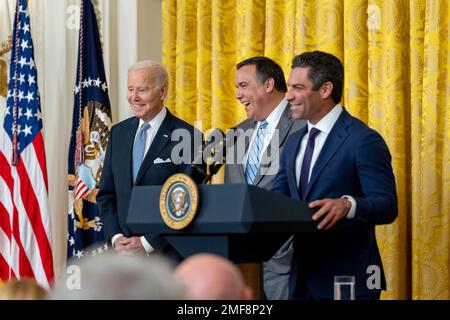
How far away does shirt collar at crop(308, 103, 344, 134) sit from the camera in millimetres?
3396

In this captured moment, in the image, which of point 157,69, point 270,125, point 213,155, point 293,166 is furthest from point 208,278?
point 157,69

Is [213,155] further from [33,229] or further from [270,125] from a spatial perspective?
[33,229]

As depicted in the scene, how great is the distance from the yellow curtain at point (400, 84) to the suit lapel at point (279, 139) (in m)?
0.86

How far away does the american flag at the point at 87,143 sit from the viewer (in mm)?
5641

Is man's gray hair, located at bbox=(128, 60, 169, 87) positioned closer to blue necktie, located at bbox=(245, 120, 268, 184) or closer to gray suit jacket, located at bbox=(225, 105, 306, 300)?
gray suit jacket, located at bbox=(225, 105, 306, 300)

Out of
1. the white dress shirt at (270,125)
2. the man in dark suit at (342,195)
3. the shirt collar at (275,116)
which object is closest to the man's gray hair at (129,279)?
the man in dark suit at (342,195)

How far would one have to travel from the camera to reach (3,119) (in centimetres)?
598

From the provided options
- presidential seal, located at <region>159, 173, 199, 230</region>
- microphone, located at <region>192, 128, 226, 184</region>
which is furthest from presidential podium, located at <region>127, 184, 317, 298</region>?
microphone, located at <region>192, 128, 226, 184</region>

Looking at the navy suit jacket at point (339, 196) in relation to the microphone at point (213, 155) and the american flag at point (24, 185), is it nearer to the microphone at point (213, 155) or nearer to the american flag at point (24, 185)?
the microphone at point (213, 155)

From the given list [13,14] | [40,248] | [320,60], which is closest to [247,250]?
[320,60]

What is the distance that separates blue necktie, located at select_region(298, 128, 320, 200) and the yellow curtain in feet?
4.55
